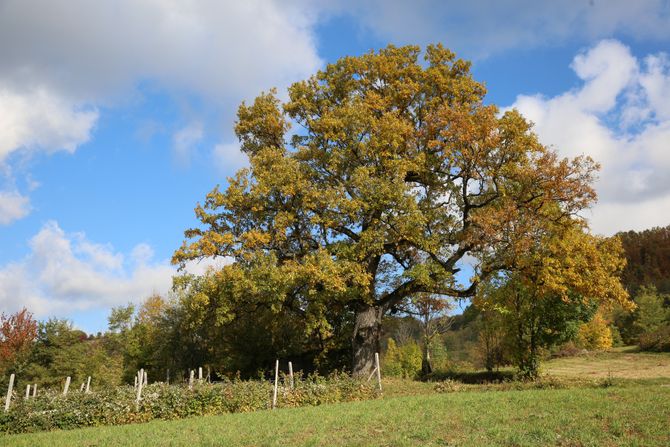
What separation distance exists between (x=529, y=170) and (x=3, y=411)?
22.8m

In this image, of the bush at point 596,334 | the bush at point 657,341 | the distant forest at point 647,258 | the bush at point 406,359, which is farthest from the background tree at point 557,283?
the distant forest at point 647,258

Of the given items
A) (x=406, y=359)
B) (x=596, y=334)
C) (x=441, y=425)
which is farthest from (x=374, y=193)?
(x=596, y=334)

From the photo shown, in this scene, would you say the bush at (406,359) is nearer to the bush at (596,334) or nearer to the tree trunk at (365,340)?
the bush at (596,334)

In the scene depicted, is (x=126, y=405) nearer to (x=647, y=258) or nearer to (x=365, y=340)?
(x=365, y=340)

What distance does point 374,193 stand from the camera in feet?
74.8

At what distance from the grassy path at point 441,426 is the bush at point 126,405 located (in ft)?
5.53

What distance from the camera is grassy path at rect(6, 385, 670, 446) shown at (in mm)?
9812

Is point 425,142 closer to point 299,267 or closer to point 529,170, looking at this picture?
point 529,170

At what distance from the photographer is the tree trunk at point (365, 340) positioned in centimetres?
2478

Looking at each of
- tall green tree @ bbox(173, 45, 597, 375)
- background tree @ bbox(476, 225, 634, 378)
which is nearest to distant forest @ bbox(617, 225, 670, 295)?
background tree @ bbox(476, 225, 634, 378)

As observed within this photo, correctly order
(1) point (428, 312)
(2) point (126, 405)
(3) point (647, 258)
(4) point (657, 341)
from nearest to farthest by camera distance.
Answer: (2) point (126, 405), (1) point (428, 312), (4) point (657, 341), (3) point (647, 258)

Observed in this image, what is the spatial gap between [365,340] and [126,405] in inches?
479

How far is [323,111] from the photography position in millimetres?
Result: 27047

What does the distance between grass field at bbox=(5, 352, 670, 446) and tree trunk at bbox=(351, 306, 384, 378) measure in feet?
26.7
